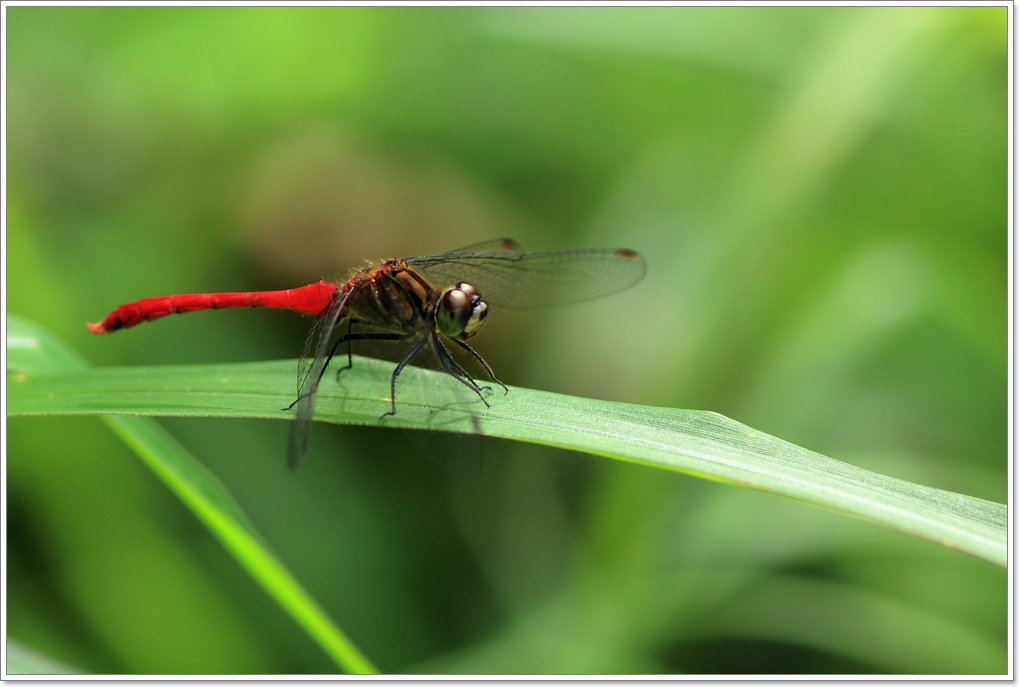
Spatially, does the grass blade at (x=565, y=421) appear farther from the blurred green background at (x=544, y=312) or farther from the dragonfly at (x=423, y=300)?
the blurred green background at (x=544, y=312)

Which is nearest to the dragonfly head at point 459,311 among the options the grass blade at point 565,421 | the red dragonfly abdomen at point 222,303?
the grass blade at point 565,421

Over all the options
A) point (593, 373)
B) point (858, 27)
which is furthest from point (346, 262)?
point (858, 27)

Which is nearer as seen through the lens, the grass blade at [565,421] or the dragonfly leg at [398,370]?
the grass blade at [565,421]

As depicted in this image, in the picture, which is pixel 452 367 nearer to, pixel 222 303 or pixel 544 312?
pixel 222 303

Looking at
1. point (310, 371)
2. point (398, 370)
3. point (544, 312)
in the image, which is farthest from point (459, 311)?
point (544, 312)

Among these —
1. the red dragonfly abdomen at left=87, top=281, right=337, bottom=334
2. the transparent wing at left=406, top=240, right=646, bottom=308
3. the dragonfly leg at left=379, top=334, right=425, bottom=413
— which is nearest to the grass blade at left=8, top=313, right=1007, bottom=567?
the dragonfly leg at left=379, top=334, right=425, bottom=413

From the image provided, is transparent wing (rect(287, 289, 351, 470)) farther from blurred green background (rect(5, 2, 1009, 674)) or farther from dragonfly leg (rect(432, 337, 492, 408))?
blurred green background (rect(5, 2, 1009, 674))
